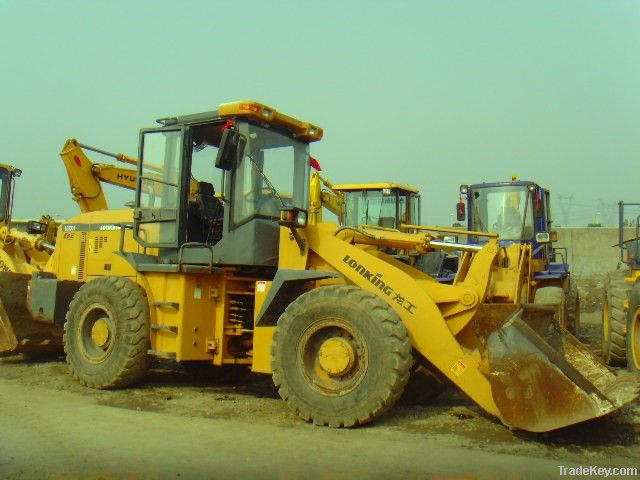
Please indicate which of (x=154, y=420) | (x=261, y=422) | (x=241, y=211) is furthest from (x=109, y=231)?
(x=261, y=422)

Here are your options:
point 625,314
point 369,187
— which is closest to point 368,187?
point 369,187

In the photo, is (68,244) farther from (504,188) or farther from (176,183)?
(504,188)

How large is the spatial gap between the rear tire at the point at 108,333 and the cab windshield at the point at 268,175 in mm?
1503

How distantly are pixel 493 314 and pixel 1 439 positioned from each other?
4.15 meters

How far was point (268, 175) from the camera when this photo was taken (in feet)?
22.8

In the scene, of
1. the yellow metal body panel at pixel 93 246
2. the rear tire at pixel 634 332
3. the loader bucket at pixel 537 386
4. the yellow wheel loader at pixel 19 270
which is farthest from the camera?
the yellow wheel loader at pixel 19 270

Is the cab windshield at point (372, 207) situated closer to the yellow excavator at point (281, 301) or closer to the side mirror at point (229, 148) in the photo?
the yellow excavator at point (281, 301)

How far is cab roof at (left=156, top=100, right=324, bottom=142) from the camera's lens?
6.64 m

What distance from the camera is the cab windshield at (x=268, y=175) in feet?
22.0

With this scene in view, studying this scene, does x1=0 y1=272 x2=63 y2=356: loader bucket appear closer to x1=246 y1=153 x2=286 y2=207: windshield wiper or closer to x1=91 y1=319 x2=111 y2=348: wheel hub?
x1=91 y1=319 x2=111 y2=348: wheel hub

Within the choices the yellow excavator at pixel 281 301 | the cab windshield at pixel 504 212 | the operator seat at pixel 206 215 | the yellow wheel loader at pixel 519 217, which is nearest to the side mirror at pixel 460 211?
the yellow wheel loader at pixel 519 217

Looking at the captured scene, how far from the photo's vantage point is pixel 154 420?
577 centimetres
